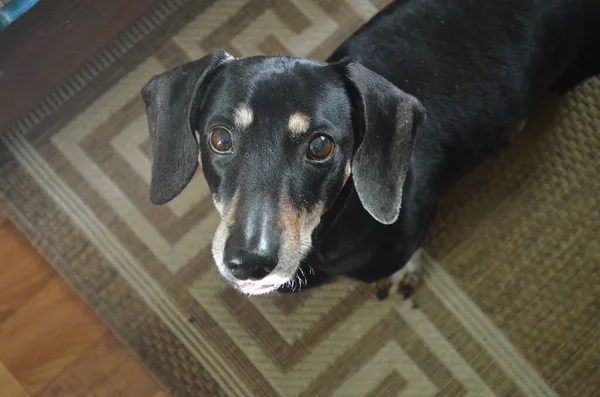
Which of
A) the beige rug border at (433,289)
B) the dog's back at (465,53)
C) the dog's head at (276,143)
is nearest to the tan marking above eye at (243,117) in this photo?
the dog's head at (276,143)

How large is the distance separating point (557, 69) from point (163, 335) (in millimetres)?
1425

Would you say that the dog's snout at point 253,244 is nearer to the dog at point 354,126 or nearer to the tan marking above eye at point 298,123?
the dog at point 354,126

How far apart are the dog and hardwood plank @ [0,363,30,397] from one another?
871mm

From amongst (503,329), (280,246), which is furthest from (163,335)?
(503,329)

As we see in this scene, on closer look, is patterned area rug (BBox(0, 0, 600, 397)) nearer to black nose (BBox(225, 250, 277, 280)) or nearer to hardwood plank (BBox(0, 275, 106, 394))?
hardwood plank (BBox(0, 275, 106, 394))

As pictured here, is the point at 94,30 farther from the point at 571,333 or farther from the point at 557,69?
the point at 571,333

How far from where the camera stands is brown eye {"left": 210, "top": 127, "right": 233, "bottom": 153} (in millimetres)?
1415

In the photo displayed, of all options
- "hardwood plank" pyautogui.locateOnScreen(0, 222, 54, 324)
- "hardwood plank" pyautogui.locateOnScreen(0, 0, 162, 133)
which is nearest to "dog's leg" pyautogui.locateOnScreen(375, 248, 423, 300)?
"hardwood plank" pyautogui.locateOnScreen(0, 222, 54, 324)

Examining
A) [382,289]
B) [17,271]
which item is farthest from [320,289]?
[17,271]

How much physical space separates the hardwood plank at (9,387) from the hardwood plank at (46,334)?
0.01m

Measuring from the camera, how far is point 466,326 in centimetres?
210

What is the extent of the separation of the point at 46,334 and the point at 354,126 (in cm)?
124

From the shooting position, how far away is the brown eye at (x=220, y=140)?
4.64 feet

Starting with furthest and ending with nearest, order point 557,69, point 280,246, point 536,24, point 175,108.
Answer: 1. point 557,69
2. point 536,24
3. point 175,108
4. point 280,246
